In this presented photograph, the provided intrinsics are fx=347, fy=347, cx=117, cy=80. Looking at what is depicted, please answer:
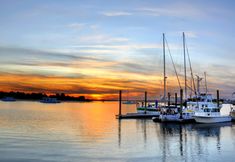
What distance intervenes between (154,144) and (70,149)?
35.8ft

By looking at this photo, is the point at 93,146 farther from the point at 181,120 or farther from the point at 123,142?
the point at 181,120

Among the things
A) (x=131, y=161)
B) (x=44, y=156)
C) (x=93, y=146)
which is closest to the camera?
(x=131, y=161)

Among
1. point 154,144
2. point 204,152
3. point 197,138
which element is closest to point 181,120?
point 197,138

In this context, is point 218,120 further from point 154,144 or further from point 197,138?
point 154,144

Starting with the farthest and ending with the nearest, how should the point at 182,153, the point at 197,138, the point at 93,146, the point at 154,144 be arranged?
the point at 197,138 < the point at 154,144 < the point at 93,146 < the point at 182,153

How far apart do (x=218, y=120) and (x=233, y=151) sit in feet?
130

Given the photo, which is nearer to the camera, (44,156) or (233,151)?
(44,156)

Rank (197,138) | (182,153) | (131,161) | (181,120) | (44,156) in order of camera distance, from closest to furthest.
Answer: (131,161)
(44,156)
(182,153)
(197,138)
(181,120)

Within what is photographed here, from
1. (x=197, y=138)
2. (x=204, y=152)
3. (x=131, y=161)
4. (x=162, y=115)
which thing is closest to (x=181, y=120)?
(x=162, y=115)

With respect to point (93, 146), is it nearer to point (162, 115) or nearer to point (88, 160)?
point (88, 160)

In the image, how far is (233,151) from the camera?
123 feet

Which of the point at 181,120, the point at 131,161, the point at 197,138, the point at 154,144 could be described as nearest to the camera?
the point at 131,161

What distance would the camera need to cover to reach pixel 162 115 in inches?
3007

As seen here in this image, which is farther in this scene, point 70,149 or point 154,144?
point 154,144
